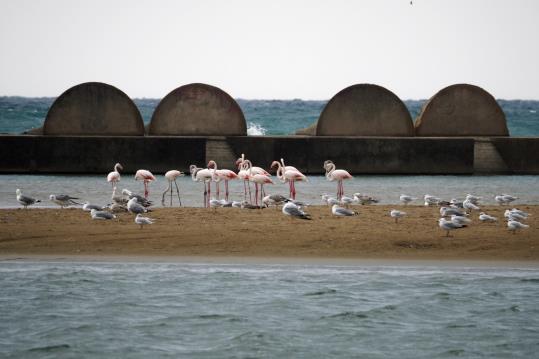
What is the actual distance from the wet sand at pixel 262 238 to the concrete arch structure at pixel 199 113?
1203cm

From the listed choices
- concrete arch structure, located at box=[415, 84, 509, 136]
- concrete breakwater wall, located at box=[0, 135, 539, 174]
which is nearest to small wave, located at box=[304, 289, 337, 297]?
concrete breakwater wall, located at box=[0, 135, 539, 174]

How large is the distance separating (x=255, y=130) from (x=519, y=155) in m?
37.4

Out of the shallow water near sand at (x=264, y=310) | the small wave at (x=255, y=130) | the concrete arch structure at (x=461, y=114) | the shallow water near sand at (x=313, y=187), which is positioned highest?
the concrete arch structure at (x=461, y=114)

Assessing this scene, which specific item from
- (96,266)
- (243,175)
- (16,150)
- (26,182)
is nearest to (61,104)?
(16,150)

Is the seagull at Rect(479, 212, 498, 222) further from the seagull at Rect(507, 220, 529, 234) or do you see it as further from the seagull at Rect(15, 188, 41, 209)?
the seagull at Rect(15, 188, 41, 209)

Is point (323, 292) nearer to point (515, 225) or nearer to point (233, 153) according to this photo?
point (515, 225)

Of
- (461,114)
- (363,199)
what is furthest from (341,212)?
(461,114)

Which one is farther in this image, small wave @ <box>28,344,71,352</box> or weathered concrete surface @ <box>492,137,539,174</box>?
weathered concrete surface @ <box>492,137,539,174</box>

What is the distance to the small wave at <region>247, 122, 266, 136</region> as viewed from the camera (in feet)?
204

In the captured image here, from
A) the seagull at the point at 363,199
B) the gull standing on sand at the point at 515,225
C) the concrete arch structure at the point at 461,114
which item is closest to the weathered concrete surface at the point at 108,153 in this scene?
the concrete arch structure at the point at 461,114

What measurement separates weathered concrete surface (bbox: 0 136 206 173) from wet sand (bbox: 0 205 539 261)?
10106 millimetres

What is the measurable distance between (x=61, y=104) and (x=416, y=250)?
1638cm

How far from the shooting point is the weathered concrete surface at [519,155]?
2750 cm

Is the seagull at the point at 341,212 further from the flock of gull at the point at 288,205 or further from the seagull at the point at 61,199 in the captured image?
the seagull at the point at 61,199
